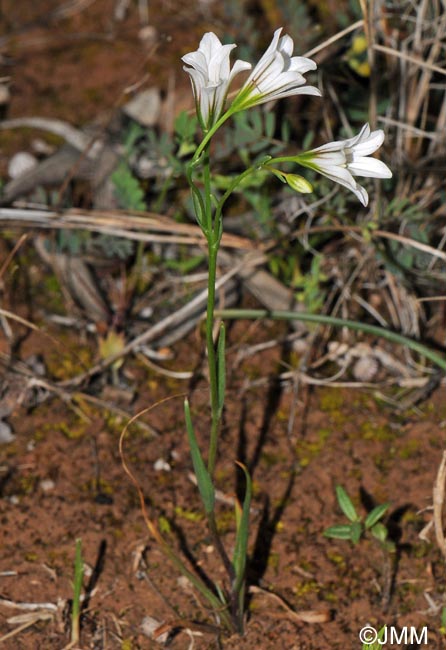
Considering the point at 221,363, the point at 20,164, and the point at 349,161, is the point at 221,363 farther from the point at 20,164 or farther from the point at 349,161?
the point at 20,164

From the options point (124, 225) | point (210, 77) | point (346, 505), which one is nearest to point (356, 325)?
point (346, 505)

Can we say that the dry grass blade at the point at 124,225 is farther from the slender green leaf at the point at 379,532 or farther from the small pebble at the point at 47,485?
the slender green leaf at the point at 379,532

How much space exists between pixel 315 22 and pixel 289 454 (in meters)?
1.69

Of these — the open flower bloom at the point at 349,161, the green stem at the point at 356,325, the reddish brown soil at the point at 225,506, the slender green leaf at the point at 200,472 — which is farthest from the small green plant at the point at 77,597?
the open flower bloom at the point at 349,161

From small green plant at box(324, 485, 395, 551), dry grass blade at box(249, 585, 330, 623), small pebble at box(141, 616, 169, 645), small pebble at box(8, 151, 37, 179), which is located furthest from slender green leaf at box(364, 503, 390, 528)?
small pebble at box(8, 151, 37, 179)

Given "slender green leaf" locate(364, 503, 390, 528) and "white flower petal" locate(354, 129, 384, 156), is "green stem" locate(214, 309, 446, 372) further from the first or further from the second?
"white flower petal" locate(354, 129, 384, 156)

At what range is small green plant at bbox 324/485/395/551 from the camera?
1.74 m

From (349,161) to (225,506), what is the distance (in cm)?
101

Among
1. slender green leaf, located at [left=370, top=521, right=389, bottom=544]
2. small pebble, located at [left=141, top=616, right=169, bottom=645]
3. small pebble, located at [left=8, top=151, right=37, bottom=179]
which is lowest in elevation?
small pebble, located at [left=141, top=616, right=169, bottom=645]

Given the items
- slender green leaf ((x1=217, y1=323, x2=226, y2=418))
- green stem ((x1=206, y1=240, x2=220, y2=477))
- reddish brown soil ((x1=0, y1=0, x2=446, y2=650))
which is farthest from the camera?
reddish brown soil ((x1=0, y1=0, x2=446, y2=650))

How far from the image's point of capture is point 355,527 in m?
1.73

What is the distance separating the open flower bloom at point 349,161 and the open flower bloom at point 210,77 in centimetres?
15

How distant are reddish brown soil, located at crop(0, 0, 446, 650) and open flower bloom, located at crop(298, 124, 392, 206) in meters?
0.89

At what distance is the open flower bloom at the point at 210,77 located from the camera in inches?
48.9
